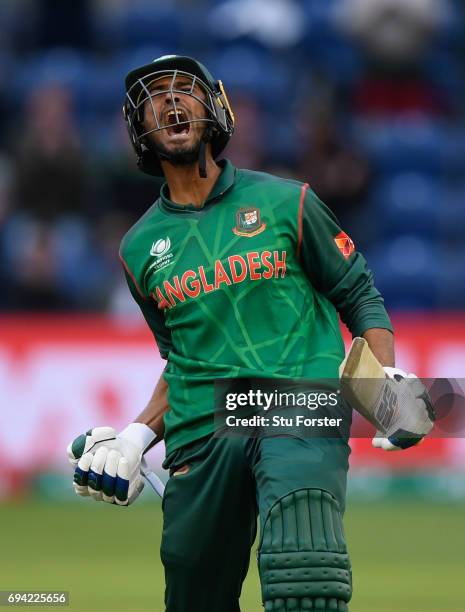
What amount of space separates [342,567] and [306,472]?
1.04 feet

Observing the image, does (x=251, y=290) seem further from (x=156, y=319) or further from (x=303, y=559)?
(x=303, y=559)

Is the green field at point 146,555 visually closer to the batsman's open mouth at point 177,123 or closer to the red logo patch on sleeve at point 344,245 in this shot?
the red logo patch on sleeve at point 344,245

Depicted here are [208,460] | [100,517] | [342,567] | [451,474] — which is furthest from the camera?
[451,474]

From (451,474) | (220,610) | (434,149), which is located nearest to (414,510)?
(451,474)

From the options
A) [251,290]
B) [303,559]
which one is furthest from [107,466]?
[303,559]

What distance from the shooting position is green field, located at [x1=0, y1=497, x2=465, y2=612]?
283 inches

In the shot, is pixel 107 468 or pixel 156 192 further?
pixel 156 192

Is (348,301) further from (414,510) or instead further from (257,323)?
(414,510)

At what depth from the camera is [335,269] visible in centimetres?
468

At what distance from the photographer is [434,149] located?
13.6 meters

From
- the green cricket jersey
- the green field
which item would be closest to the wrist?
the green cricket jersey

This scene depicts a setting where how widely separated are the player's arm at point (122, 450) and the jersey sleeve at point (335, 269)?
24.4 inches

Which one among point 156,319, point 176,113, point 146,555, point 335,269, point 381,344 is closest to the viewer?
point 381,344

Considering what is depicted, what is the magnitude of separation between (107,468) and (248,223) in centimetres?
92
